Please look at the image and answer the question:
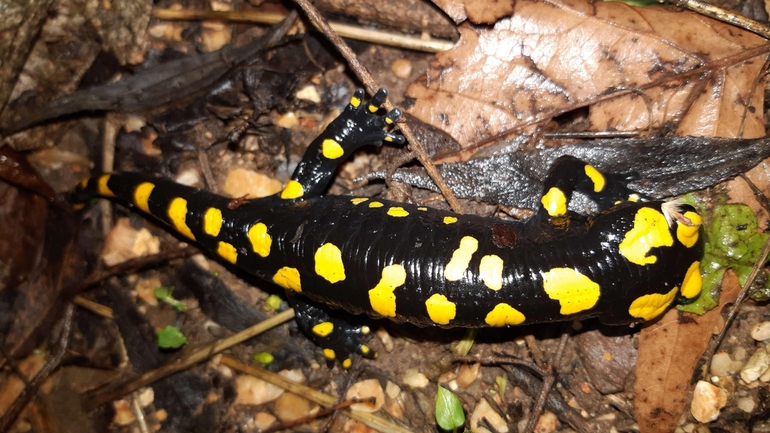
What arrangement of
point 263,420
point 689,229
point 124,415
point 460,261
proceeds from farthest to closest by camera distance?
point 124,415 → point 263,420 → point 460,261 → point 689,229

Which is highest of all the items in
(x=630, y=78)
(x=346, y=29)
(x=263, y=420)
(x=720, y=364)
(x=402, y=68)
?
(x=630, y=78)

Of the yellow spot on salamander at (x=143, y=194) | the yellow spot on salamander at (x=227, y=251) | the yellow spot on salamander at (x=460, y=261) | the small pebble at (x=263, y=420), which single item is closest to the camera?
the yellow spot on salamander at (x=460, y=261)

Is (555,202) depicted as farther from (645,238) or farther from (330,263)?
(330,263)

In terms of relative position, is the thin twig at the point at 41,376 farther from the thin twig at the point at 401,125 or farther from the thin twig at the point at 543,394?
the thin twig at the point at 543,394

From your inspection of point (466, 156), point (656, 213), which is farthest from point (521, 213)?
point (656, 213)

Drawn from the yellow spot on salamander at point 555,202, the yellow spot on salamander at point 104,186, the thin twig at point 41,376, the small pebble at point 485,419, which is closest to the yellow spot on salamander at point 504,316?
the yellow spot on salamander at point 555,202

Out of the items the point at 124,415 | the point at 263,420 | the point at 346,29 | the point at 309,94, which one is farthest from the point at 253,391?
the point at 346,29

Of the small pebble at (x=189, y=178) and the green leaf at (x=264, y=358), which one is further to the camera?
the small pebble at (x=189, y=178)

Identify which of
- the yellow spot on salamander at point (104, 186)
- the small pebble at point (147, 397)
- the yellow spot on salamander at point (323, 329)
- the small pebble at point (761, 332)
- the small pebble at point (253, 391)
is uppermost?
the small pebble at point (761, 332)
